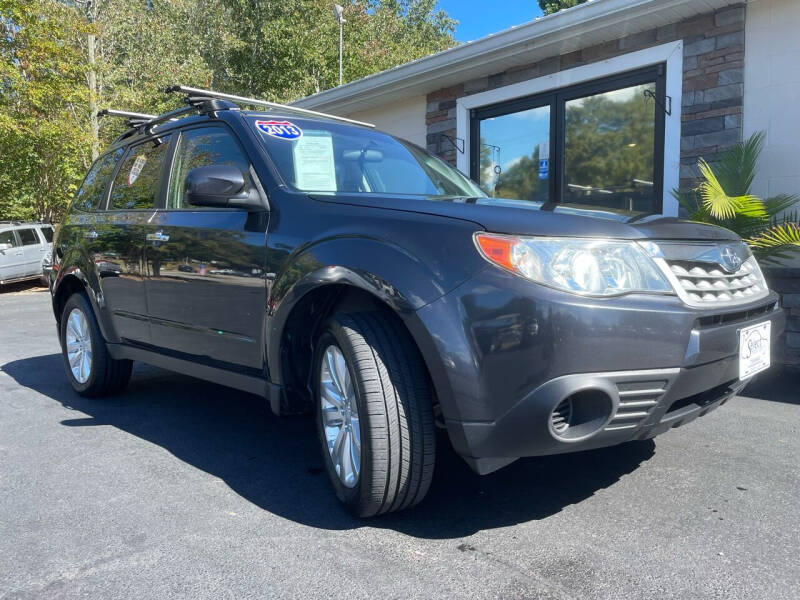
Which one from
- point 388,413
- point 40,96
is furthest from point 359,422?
point 40,96

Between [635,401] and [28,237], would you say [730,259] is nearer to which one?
[635,401]

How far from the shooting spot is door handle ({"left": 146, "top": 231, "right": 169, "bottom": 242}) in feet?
11.4

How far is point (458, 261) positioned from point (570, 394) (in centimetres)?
55

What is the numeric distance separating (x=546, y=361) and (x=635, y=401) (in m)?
0.35

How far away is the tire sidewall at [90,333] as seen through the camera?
4.26 metres

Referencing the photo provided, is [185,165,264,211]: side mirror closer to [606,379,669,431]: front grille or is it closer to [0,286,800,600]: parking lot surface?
[0,286,800,600]: parking lot surface

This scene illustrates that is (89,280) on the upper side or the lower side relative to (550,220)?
lower

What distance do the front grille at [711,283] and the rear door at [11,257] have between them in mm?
17294

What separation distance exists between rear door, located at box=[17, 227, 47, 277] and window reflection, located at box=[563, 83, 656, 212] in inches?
564

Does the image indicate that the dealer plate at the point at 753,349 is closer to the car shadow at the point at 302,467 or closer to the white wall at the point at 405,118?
the car shadow at the point at 302,467

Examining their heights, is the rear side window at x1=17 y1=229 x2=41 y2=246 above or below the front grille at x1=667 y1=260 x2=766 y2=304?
below

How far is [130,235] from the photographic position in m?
3.80

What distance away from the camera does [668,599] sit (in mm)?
1930

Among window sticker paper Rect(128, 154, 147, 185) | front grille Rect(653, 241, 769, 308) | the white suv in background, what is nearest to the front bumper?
front grille Rect(653, 241, 769, 308)
